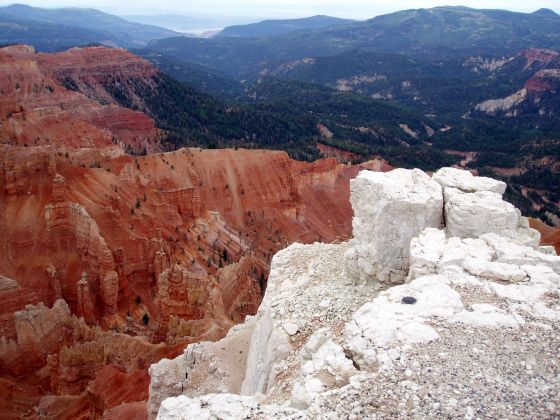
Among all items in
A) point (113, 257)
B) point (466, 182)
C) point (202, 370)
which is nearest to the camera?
point (466, 182)

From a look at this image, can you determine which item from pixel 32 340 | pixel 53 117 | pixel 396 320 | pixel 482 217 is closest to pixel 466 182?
pixel 482 217

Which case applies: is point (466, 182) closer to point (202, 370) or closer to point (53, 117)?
point (202, 370)

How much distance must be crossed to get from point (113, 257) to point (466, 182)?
79.0 feet

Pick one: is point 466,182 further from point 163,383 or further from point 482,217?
point 163,383

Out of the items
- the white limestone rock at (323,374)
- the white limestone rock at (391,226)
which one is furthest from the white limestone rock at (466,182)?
the white limestone rock at (323,374)

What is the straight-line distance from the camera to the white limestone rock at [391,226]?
12.0 meters

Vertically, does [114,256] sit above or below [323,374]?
below

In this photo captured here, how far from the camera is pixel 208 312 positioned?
2745 cm

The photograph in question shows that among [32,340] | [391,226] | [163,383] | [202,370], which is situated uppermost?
[391,226]

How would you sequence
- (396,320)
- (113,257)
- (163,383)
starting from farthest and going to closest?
(113,257)
(163,383)
(396,320)

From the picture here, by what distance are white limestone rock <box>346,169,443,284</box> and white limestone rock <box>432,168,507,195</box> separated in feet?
2.65

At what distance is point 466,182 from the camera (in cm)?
1320

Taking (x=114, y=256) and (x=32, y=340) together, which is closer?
(x=32, y=340)

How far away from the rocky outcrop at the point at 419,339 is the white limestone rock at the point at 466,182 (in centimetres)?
7
